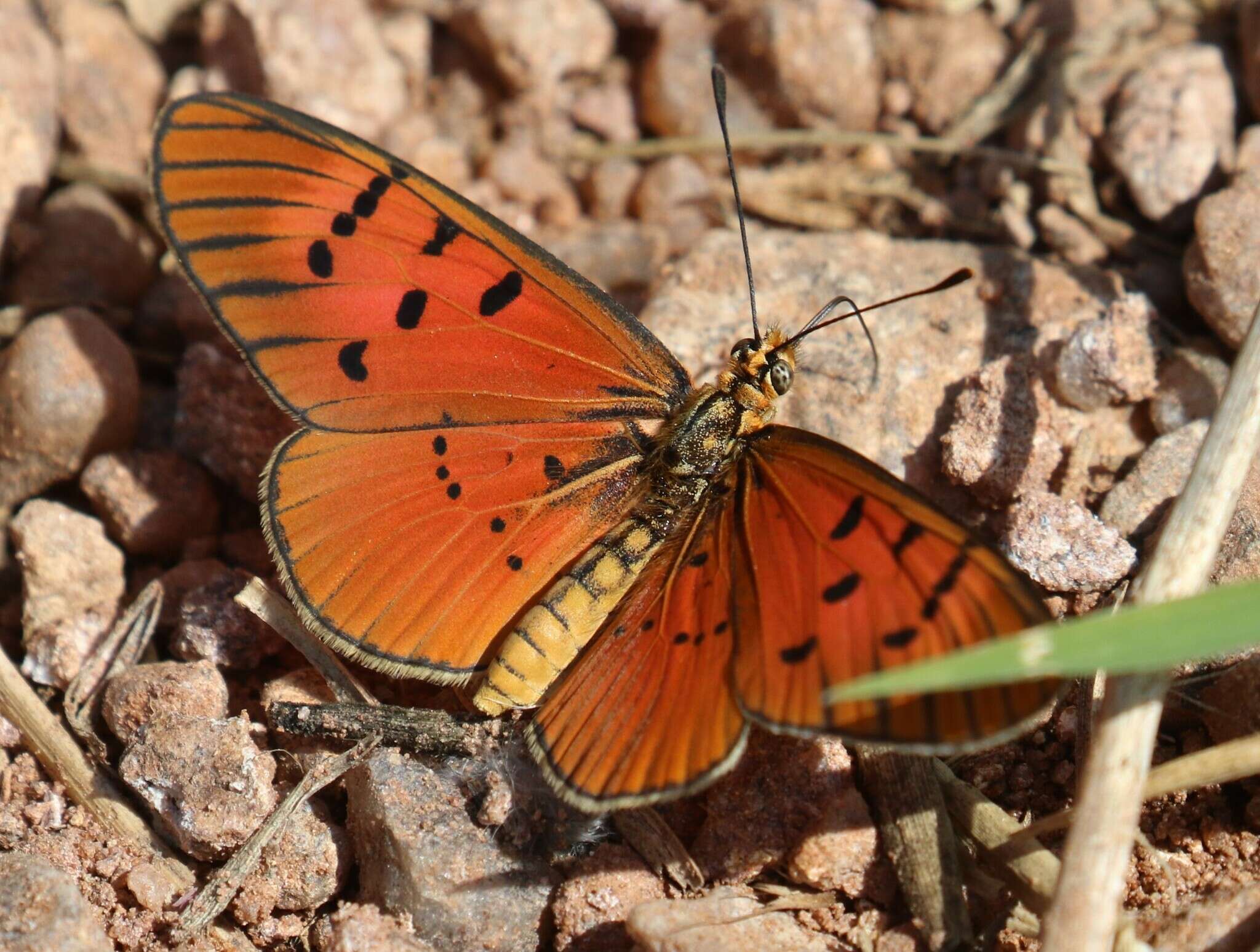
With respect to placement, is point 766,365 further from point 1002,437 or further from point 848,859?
point 848,859

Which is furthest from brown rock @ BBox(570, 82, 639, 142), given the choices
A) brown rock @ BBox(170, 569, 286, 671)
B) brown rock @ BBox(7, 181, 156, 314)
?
brown rock @ BBox(170, 569, 286, 671)

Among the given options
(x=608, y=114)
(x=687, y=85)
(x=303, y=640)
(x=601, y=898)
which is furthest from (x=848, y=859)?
(x=608, y=114)

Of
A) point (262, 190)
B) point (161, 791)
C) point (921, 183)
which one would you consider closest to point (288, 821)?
point (161, 791)

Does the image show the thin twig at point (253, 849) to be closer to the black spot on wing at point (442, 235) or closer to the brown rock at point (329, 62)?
the black spot on wing at point (442, 235)

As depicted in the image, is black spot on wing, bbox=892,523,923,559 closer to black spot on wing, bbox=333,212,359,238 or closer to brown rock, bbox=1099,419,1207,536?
brown rock, bbox=1099,419,1207,536

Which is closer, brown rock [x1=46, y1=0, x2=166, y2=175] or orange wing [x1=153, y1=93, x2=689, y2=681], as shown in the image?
orange wing [x1=153, y1=93, x2=689, y2=681]

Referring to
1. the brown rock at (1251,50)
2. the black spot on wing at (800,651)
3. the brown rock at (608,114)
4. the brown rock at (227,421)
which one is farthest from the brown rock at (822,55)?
the black spot on wing at (800,651)
